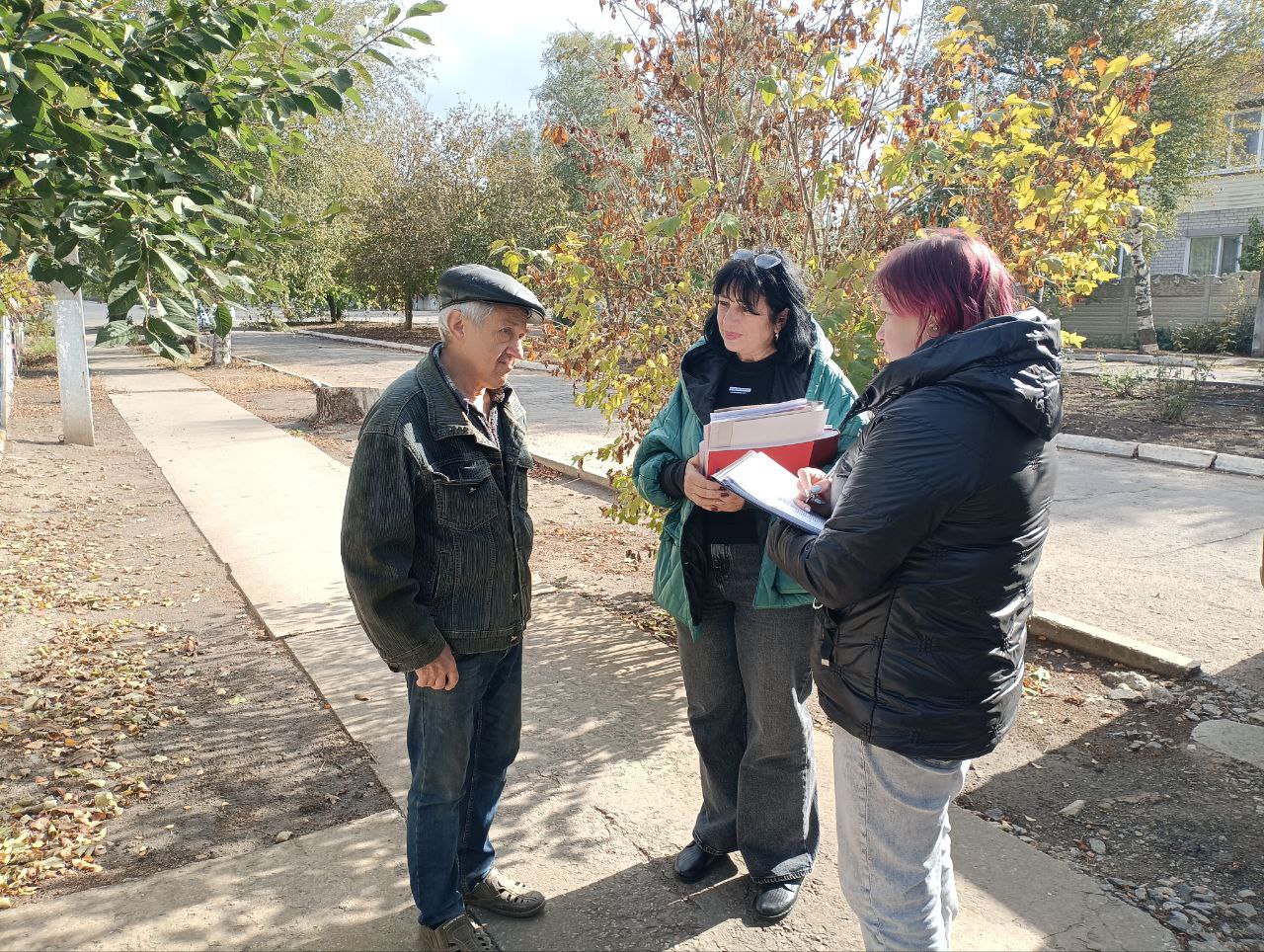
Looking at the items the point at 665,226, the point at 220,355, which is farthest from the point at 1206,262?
the point at 665,226

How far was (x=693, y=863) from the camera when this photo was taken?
2922 millimetres

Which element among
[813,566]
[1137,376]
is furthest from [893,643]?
[1137,376]

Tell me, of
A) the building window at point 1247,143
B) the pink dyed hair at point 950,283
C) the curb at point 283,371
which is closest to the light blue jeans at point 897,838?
the pink dyed hair at point 950,283

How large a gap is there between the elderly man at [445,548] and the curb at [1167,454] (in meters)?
8.76

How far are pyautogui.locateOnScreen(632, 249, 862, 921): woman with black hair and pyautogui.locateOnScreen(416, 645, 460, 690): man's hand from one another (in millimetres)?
696

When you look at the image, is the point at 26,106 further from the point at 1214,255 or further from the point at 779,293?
the point at 1214,255

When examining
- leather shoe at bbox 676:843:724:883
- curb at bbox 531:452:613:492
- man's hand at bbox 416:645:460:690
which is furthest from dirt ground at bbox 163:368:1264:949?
curb at bbox 531:452:613:492

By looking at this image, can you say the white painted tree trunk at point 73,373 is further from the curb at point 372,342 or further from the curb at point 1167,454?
the curb at point 372,342

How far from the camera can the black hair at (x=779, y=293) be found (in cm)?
271

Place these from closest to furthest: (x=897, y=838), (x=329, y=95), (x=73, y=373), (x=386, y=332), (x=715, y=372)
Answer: (x=897, y=838), (x=715, y=372), (x=329, y=95), (x=73, y=373), (x=386, y=332)

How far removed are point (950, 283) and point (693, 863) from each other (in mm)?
1943

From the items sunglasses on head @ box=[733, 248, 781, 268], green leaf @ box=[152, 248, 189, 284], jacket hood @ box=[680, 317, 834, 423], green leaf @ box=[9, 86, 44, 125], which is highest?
green leaf @ box=[9, 86, 44, 125]

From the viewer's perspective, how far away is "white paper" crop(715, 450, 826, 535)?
213cm

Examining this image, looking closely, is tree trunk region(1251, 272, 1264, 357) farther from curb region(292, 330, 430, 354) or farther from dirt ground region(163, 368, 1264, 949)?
dirt ground region(163, 368, 1264, 949)
